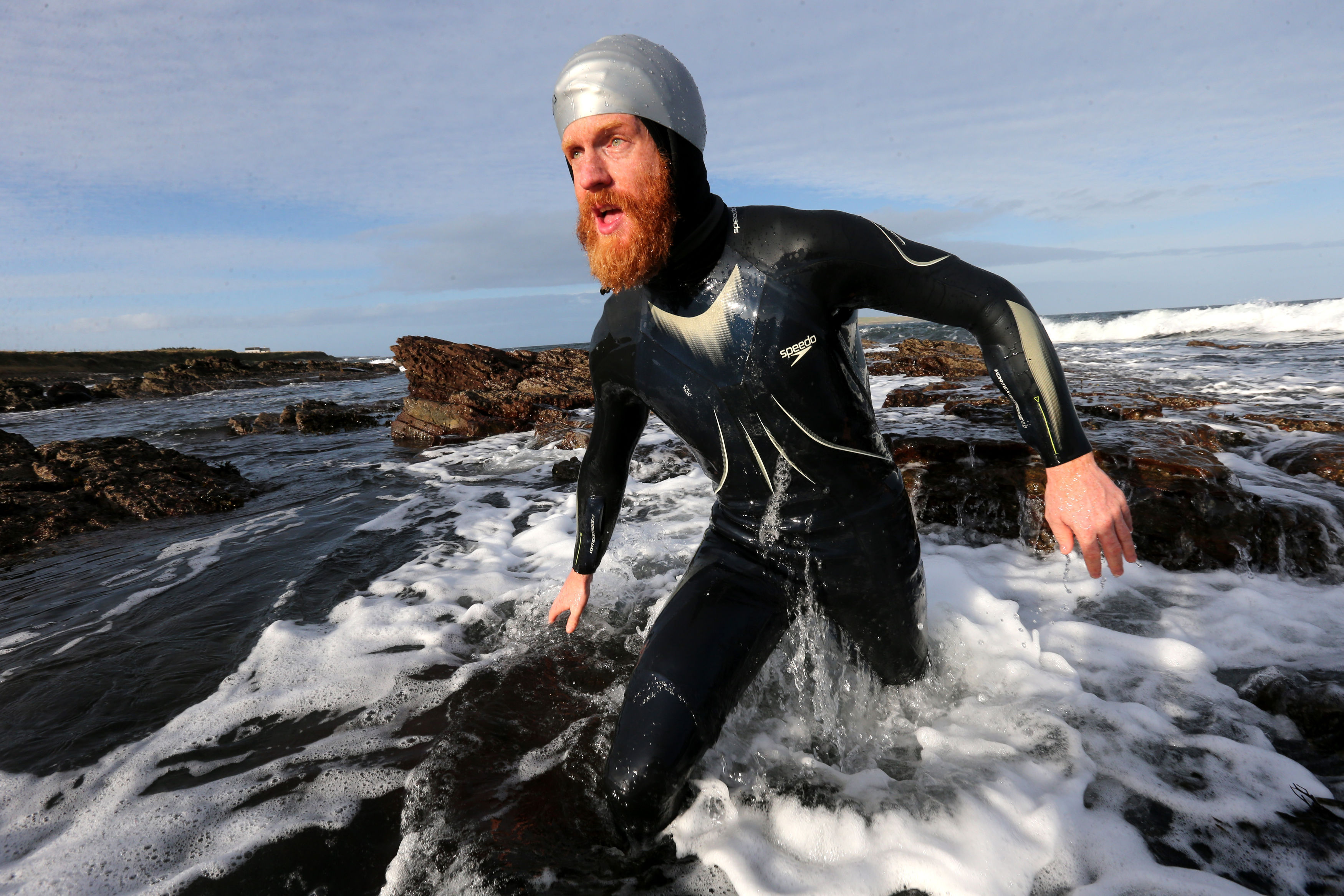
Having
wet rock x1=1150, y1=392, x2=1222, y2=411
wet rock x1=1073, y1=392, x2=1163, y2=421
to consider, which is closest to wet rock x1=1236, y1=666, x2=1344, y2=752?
wet rock x1=1073, y1=392, x2=1163, y2=421

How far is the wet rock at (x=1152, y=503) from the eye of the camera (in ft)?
13.8

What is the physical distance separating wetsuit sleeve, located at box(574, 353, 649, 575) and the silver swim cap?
3.54 ft

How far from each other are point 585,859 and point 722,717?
0.67 metres

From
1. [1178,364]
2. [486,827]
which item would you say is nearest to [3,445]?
[486,827]

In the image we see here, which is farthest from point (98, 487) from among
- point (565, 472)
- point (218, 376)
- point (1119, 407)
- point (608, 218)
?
point (218, 376)

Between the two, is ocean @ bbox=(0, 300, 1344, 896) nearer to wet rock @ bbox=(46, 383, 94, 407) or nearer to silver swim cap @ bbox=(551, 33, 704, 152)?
silver swim cap @ bbox=(551, 33, 704, 152)

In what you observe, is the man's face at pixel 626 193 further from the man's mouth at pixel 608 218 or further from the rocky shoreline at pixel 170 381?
the rocky shoreline at pixel 170 381

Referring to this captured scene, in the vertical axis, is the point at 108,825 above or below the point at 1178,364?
below

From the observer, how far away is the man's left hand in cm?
215

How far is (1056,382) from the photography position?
2227mm

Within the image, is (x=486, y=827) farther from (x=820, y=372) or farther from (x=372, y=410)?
(x=372, y=410)

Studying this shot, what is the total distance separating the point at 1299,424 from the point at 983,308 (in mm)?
7202

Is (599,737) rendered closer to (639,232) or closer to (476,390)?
(639,232)

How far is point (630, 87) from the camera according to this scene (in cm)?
229
